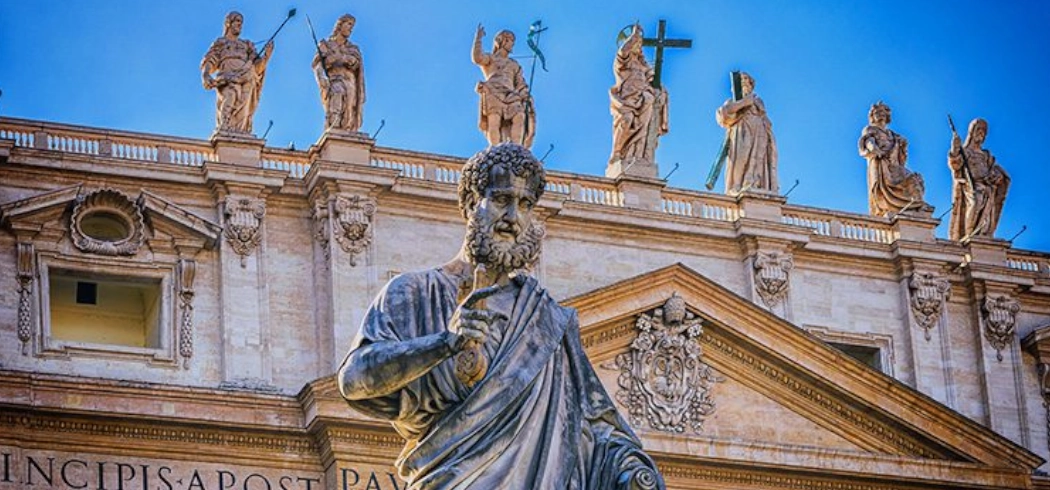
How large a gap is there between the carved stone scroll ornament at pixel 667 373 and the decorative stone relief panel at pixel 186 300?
496 centimetres

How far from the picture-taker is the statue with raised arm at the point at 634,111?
37156 mm

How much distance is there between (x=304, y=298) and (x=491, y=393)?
26.1 metres

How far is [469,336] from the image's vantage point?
8.90m

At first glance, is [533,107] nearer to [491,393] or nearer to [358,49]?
[358,49]

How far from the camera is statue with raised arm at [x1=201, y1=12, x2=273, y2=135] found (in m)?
35.0

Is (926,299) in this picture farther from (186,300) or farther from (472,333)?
(472,333)

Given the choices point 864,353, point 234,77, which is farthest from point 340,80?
point 864,353

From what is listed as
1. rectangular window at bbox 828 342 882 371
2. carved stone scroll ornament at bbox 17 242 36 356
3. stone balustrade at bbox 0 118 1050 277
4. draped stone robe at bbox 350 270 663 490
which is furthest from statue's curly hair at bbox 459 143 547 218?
rectangular window at bbox 828 342 882 371

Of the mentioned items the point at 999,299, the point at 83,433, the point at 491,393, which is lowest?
the point at 491,393

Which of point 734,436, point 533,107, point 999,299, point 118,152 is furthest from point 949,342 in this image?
point 118,152

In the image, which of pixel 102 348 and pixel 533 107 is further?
pixel 533 107

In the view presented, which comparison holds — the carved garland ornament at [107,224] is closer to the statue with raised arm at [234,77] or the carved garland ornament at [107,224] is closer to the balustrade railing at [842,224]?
the statue with raised arm at [234,77]

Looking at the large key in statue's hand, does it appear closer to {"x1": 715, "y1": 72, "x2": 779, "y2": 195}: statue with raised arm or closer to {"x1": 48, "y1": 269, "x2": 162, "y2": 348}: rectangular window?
{"x1": 48, "y1": 269, "x2": 162, "y2": 348}: rectangular window

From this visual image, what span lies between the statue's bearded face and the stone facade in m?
23.9
